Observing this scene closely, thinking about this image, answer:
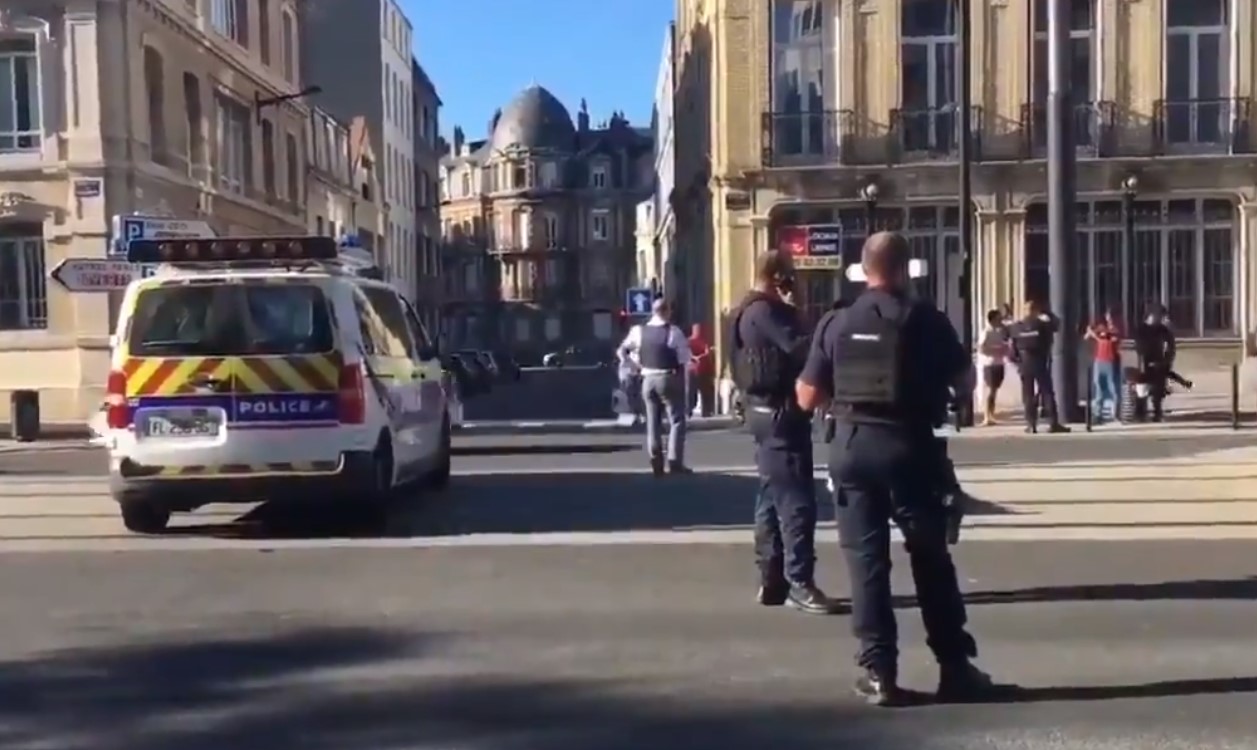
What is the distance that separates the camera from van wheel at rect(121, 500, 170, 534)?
11750mm

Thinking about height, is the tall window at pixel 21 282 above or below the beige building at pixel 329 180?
→ below

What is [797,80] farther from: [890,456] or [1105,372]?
[890,456]

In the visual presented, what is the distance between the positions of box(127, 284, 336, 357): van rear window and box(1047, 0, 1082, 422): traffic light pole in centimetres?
1309

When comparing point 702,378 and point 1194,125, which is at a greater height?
point 1194,125

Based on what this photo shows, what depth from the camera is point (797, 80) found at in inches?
1148

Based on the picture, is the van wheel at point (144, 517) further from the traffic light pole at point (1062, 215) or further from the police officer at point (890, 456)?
the traffic light pole at point (1062, 215)

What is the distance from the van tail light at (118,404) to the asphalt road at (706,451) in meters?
5.76

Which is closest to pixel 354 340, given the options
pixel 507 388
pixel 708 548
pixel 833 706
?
pixel 708 548

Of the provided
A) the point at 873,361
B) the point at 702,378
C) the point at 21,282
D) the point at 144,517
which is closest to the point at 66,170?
the point at 21,282

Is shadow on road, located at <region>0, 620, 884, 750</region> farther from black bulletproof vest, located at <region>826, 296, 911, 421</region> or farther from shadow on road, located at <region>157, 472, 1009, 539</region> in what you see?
shadow on road, located at <region>157, 472, 1009, 539</region>

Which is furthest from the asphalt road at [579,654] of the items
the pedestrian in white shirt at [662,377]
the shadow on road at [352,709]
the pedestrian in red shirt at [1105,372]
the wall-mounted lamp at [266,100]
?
the wall-mounted lamp at [266,100]

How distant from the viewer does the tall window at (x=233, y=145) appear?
35750 millimetres

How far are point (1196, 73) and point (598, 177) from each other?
79.1 meters

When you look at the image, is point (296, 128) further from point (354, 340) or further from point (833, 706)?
point (833, 706)
